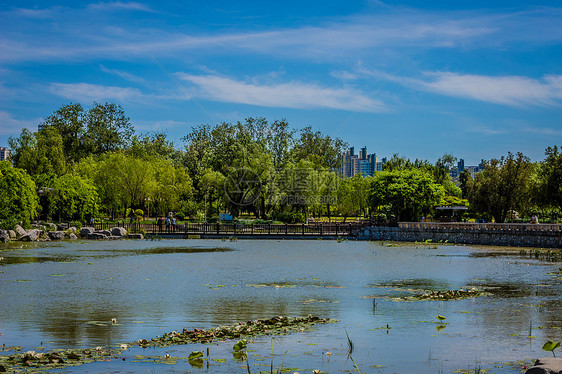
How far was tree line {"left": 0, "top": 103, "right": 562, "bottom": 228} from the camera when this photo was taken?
2420 inches

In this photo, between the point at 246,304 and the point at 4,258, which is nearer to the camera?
the point at 246,304

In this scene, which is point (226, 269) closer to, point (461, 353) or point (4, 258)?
point (4, 258)

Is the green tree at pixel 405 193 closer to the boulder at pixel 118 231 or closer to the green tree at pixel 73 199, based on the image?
the boulder at pixel 118 231

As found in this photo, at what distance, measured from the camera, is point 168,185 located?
7844 cm

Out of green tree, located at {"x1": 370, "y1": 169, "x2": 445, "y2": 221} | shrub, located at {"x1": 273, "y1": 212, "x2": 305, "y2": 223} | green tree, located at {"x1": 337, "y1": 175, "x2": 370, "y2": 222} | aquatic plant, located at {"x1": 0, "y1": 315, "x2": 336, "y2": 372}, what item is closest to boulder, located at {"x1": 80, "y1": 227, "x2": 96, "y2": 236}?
shrub, located at {"x1": 273, "y1": 212, "x2": 305, "y2": 223}

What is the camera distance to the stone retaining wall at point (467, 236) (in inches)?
1796

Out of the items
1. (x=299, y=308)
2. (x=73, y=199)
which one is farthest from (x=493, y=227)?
(x=73, y=199)

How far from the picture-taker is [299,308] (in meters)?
16.9

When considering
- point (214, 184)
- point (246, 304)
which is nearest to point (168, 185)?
point (214, 184)

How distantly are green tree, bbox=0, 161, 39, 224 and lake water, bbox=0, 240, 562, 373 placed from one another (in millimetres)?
17739

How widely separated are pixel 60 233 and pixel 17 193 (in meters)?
5.40

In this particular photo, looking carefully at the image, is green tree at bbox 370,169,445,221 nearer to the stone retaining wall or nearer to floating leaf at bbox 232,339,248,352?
the stone retaining wall

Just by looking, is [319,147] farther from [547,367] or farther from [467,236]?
[547,367]

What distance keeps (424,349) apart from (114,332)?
6.58 m
